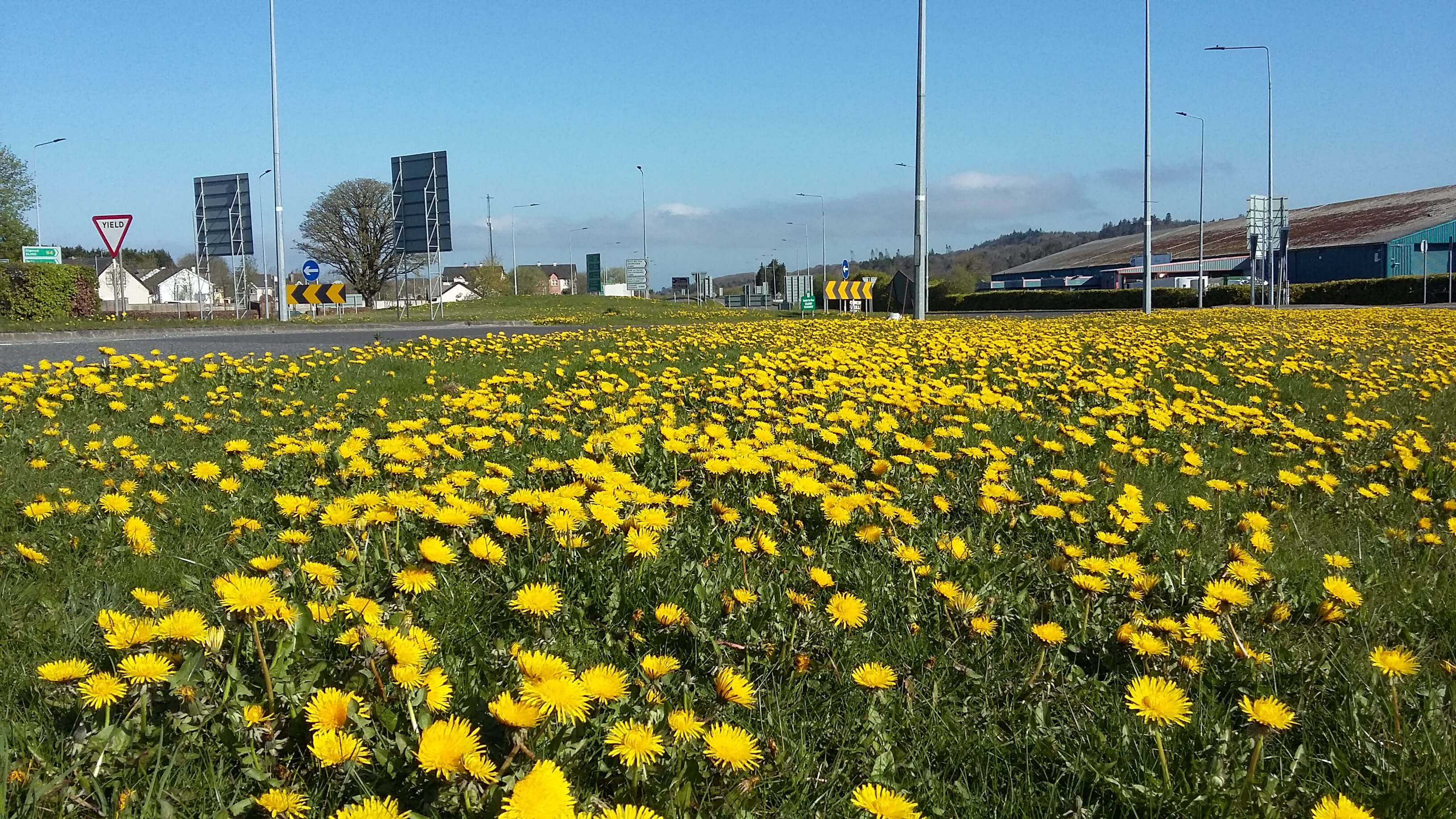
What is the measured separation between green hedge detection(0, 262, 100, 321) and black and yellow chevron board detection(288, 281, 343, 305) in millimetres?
7196

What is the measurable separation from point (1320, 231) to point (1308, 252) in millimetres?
6740

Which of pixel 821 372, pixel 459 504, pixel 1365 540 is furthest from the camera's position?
pixel 821 372

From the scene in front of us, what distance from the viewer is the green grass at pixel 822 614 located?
155 cm

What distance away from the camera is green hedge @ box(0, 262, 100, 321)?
2031 centimetres

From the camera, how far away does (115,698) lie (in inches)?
58.1

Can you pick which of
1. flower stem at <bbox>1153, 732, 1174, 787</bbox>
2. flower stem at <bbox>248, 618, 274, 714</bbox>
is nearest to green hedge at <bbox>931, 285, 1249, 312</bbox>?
flower stem at <bbox>1153, 732, 1174, 787</bbox>

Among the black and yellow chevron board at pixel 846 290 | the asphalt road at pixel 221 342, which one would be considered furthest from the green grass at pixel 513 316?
the asphalt road at pixel 221 342

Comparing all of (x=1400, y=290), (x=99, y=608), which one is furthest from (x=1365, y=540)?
(x=1400, y=290)

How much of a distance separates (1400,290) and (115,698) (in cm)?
4438

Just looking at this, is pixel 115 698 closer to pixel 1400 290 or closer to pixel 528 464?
pixel 528 464

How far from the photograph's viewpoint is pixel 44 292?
2092 cm

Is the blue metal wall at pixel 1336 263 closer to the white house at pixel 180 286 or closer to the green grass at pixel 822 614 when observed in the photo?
the green grass at pixel 822 614

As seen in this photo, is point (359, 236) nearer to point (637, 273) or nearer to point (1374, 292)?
point (637, 273)

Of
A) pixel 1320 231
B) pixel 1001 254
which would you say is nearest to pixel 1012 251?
pixel 1001 254
